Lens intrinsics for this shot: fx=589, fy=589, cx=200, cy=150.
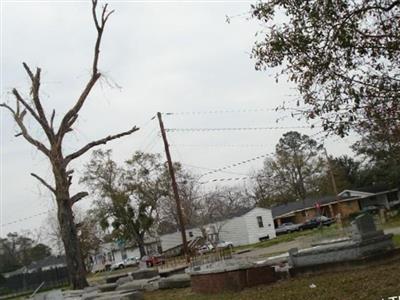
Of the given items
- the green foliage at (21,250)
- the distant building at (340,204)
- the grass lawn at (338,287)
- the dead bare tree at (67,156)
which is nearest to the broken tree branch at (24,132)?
the dead bare tree at (67,156)

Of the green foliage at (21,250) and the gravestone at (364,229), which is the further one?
the green foliage at (21,250)

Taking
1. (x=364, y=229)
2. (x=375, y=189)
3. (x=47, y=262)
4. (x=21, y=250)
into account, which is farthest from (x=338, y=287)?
(x=21, y=250)

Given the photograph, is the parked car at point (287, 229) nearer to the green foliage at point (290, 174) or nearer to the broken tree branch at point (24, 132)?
the green foliage at point (290, 174)

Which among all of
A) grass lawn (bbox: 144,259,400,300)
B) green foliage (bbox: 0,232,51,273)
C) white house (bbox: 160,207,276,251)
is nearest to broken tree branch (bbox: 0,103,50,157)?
grass lawn (bbox: 144,259,400,300)

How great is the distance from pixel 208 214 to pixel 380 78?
2271 inches

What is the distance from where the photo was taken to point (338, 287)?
39.5 feet

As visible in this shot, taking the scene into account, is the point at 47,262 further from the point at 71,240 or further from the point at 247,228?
the point at 71,240

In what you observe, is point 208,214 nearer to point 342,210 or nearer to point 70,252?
point 342,210

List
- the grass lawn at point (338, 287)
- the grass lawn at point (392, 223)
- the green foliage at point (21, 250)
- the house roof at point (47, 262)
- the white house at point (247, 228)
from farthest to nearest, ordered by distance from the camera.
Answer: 1. the green foliage at point (21, 250)
2. the house roof at point (47, 262)
3. the white house at point (247, 228)
4. the grass lawn at point (392, 223)
5. the grass lawn at point (338, 287)

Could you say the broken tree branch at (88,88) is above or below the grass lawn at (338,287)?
above

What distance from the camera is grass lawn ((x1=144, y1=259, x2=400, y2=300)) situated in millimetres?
10852

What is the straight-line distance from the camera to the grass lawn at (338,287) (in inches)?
427

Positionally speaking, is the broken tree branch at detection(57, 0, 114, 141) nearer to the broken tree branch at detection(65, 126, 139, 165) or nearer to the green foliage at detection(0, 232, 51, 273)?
the broken tree branch at detection(65, 126, 139, 165)

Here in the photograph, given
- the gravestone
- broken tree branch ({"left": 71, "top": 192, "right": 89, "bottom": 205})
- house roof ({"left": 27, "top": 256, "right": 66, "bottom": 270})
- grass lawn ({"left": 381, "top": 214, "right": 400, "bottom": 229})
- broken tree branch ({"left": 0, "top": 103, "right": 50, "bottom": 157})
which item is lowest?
grass lawn ({"left": 381, "top": 214, "right": 400, "bottom": 229})
